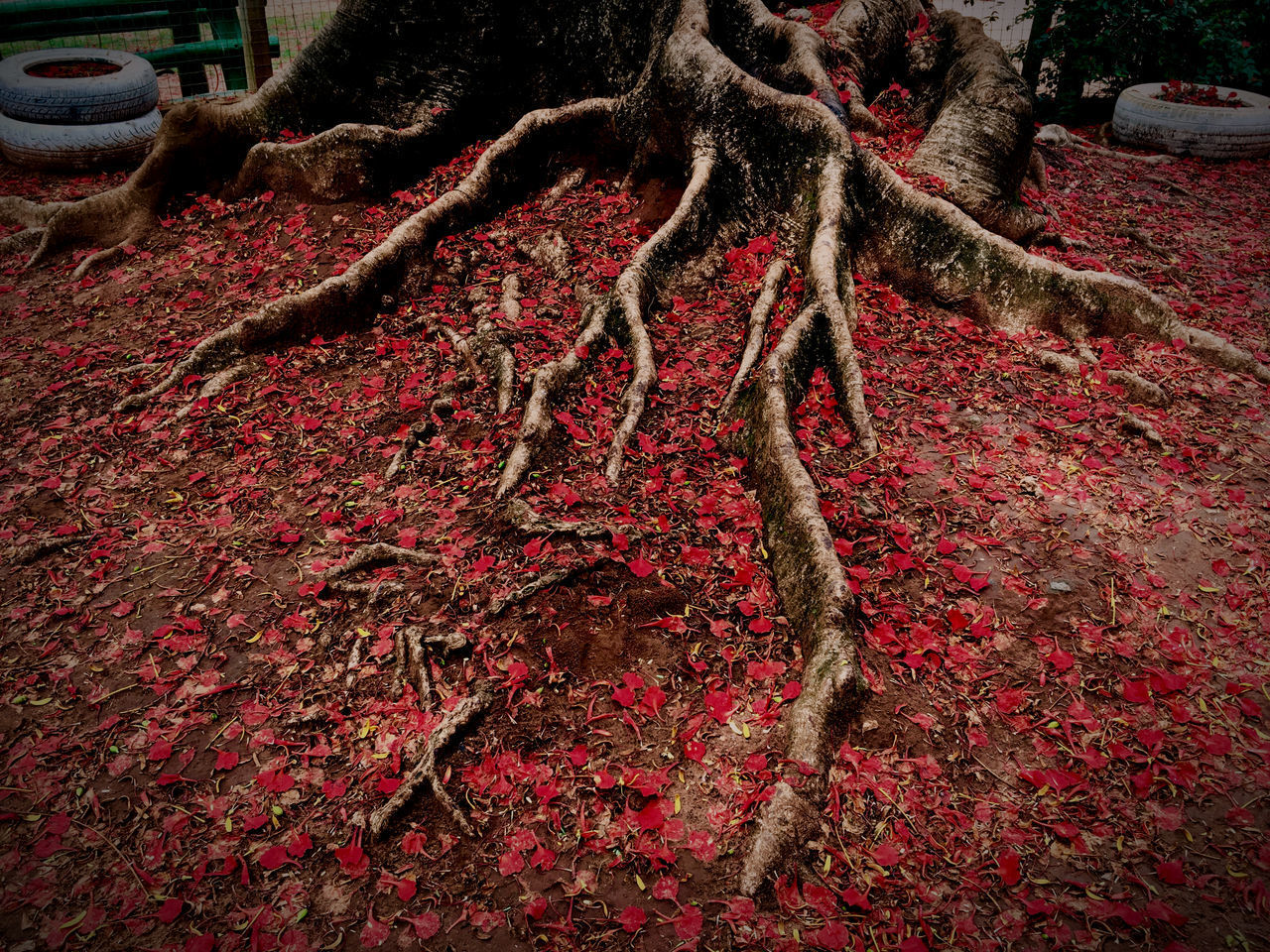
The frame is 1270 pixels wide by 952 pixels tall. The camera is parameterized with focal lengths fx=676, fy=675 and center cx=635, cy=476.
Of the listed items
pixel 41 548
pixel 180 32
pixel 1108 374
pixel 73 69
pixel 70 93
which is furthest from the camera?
pixel 180 32

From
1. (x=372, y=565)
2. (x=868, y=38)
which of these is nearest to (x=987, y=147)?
(x=868, y=38)

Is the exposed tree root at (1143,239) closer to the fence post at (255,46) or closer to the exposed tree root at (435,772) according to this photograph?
the exposed tree root at (435,772)

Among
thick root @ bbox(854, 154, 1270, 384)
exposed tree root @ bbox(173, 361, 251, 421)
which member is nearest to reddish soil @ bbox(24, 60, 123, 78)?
exposed tree root @ bbox(173, 361, 251, 421)

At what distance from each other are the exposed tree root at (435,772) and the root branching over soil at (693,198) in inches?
0.5

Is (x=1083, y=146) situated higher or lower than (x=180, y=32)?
lower

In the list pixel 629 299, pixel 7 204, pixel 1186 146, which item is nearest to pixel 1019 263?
pixel 629 299

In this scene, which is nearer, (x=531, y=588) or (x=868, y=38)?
(x=531, y=588)

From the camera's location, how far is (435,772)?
3.10m

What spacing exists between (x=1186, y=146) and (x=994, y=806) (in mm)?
11061

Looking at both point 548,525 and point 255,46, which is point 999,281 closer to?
point 548,525

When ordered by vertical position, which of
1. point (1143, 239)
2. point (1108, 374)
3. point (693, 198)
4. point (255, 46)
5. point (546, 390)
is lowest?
point (546, 390)

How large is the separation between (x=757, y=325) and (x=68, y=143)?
378 inches

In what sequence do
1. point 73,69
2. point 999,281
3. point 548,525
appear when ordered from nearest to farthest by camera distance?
point 548,525
point 999,281
point 73,69

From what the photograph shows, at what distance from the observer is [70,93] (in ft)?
28.6
